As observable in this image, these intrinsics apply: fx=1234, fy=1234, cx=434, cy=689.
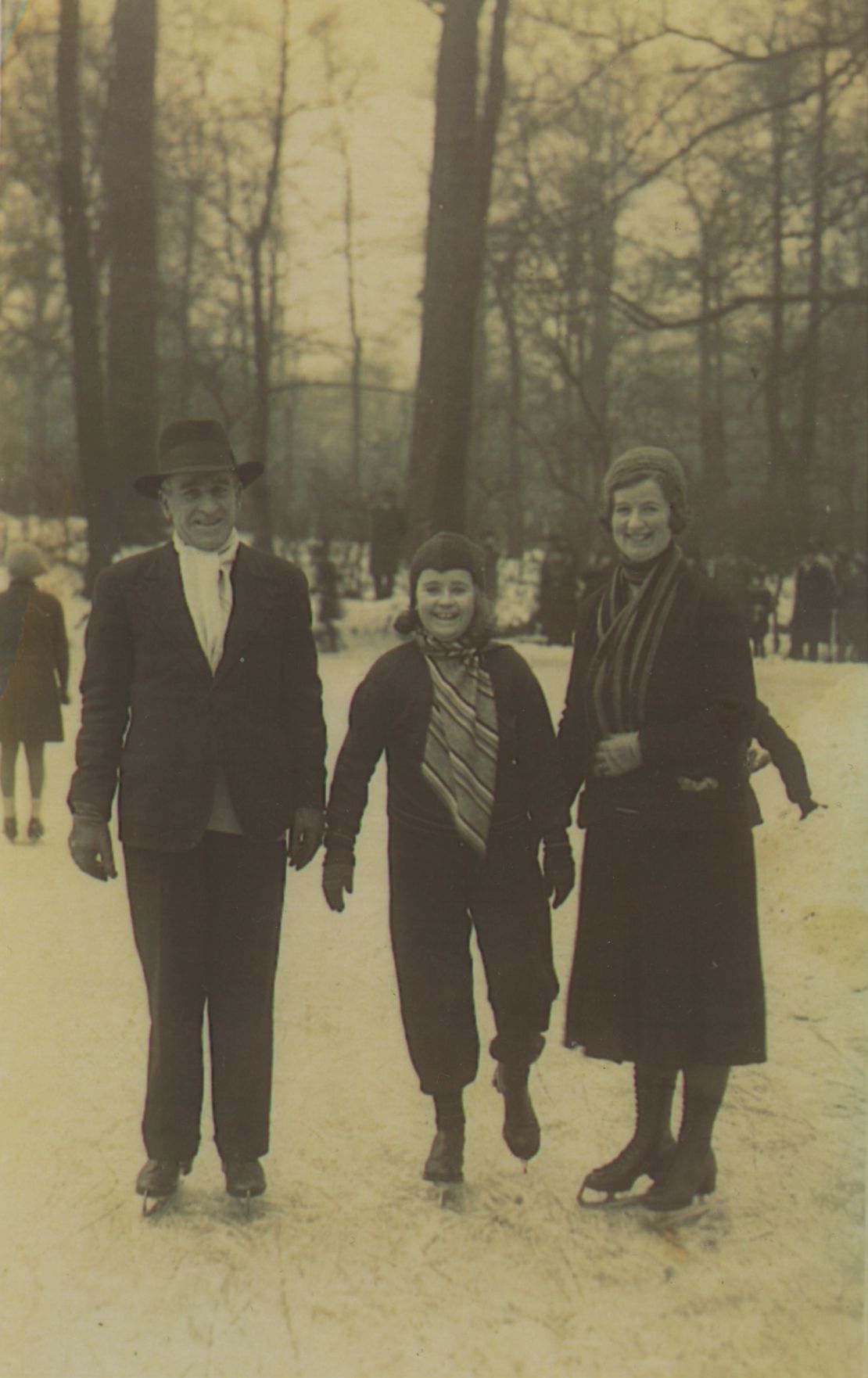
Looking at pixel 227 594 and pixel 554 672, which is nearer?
pixel 227 594

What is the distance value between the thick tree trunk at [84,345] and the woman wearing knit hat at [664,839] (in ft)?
18.4

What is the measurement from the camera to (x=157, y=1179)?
281 centimetres

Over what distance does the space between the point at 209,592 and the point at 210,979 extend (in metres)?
0.90

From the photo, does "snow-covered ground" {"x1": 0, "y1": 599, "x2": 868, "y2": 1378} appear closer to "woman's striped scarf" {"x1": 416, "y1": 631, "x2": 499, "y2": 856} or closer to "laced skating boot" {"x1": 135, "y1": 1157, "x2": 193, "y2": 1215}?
"laced skating boot" {"x1": 135, "y1": 1157, "x2": 193, "y2": 1215}

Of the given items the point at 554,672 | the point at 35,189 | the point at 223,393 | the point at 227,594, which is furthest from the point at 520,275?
the point at 223,393

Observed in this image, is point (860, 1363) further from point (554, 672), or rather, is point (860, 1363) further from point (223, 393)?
point (223, 393)

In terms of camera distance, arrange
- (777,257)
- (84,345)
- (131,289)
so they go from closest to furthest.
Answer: (777,257) < (84,345) < (131,289)

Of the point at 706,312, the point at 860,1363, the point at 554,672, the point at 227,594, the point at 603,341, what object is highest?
the point at 603,341

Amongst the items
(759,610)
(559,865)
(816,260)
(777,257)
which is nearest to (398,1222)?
(559,865)

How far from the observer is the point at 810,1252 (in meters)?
2.65

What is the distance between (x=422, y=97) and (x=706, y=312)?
2282 millimetres

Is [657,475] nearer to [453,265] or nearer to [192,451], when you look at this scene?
[192,451]

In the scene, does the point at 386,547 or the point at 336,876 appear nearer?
the point at 336,876

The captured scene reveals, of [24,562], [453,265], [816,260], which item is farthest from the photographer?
[453,265]
